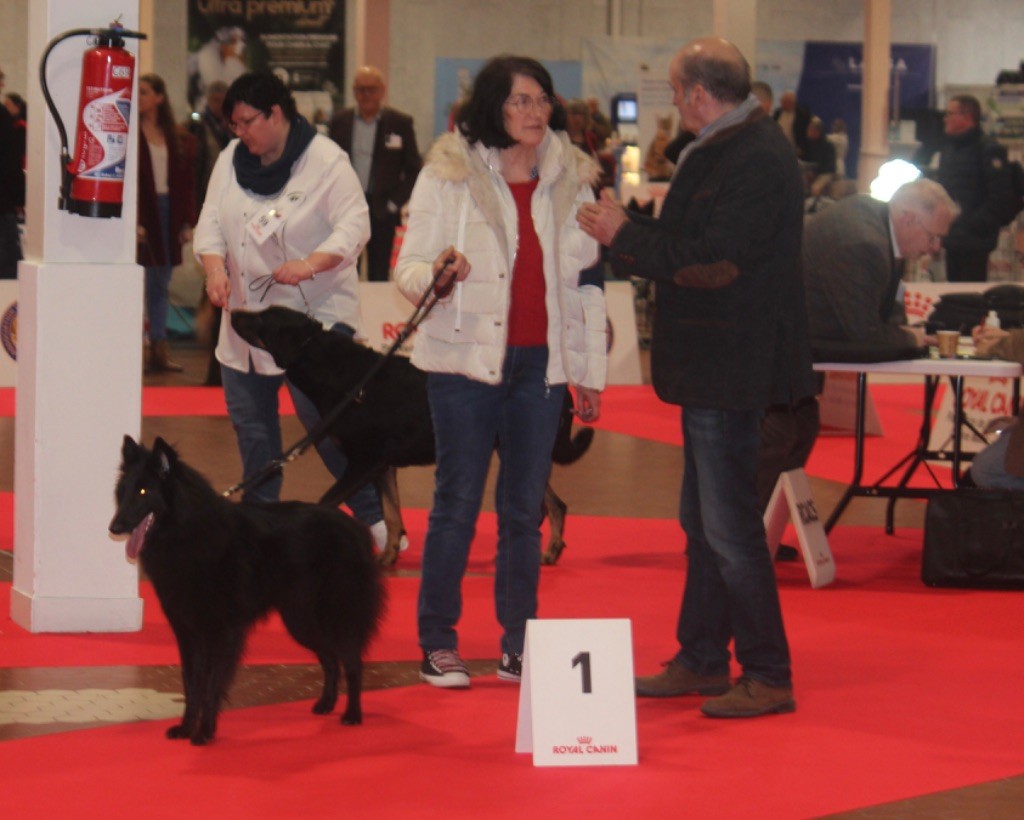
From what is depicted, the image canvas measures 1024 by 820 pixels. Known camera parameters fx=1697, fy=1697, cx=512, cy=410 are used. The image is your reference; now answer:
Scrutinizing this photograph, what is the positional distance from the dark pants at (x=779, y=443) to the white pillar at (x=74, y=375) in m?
2.18

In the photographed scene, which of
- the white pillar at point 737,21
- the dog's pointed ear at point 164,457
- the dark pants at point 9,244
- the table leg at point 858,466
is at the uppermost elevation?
the white pillar at point 737,21

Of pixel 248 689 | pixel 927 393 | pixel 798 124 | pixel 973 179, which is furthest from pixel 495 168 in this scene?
pixel 798 124

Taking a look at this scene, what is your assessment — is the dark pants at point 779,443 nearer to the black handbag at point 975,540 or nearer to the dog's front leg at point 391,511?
the black handbag at point 975,540

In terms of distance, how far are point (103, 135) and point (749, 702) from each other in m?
2.24

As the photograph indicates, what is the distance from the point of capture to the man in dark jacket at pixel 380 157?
11.5 meters

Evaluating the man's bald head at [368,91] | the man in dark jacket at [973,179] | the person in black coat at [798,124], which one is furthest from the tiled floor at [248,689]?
the person in black coat at [798,124]

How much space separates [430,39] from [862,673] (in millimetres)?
14623

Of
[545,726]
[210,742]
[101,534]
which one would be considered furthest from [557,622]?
[101,534]

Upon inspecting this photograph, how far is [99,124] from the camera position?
4512 mm

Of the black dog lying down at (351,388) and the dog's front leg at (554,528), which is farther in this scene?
the dog's front leg at (554,528)

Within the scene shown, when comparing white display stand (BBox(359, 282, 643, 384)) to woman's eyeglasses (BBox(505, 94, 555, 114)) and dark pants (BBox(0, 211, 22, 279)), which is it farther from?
woman's eyeglasses (BBox(505, 94, 555, 114))

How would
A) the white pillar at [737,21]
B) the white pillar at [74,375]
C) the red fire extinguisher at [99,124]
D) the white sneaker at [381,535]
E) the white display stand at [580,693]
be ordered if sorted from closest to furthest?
the white display stand at [580,693] < the red fire extinguisher at [99,124] < the white pillar at [74,375] < the white sneaker at [381,535] < the white pillar at [737,21]

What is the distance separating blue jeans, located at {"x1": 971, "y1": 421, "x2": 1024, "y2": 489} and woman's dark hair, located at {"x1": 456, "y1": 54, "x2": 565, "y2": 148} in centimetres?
265

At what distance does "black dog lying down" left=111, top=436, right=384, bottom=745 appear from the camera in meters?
3.61
